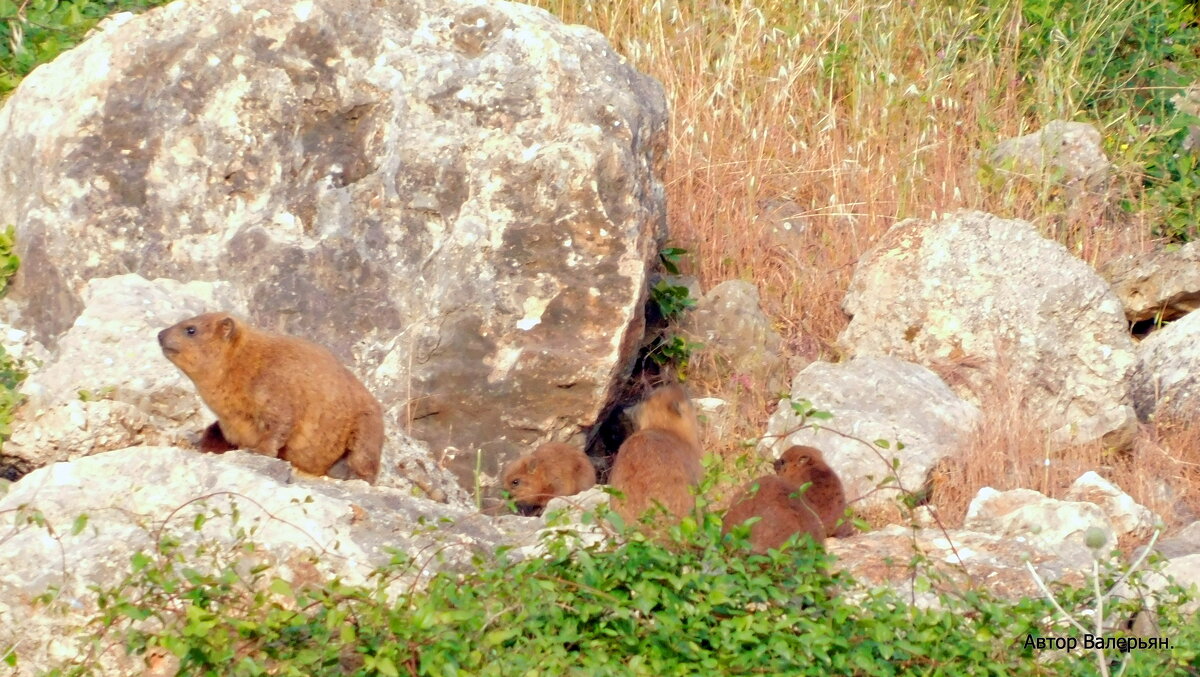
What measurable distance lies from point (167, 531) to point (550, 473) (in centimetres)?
250

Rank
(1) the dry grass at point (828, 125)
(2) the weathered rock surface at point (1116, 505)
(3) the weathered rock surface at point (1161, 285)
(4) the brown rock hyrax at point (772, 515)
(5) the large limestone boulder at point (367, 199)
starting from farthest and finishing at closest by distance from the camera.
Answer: (1) the dry grass at point (828, 125), (3) the weathered rock surface at point (1161, 285), (5) the large limestone boulder at point (367, 199), (2) the weathered rock surface at point (1116, 505), (4) the brown rock hyrax at point (772, 515)

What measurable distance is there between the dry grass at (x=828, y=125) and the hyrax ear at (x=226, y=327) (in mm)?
3289

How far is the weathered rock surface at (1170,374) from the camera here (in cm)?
822

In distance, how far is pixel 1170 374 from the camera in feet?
27.6

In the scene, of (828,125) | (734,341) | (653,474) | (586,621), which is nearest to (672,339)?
(734,341)

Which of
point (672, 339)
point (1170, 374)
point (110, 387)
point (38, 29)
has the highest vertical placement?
point (38, 29)

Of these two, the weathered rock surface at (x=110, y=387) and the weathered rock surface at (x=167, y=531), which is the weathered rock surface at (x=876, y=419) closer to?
the weathered rock surface at (x=167, y=531)

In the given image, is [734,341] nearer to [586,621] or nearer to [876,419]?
[876,419]

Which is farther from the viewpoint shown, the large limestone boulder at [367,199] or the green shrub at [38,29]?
the green shrub at [38,29]

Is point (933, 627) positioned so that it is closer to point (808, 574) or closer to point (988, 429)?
point (808, 574)

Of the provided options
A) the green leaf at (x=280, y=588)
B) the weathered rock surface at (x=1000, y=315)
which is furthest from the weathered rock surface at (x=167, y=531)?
the weathered rock surface at (x=1000, y=315)

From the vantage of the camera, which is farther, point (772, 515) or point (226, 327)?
point (226, 327)

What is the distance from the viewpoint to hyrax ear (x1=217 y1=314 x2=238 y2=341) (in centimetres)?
622

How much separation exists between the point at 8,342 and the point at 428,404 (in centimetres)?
198
